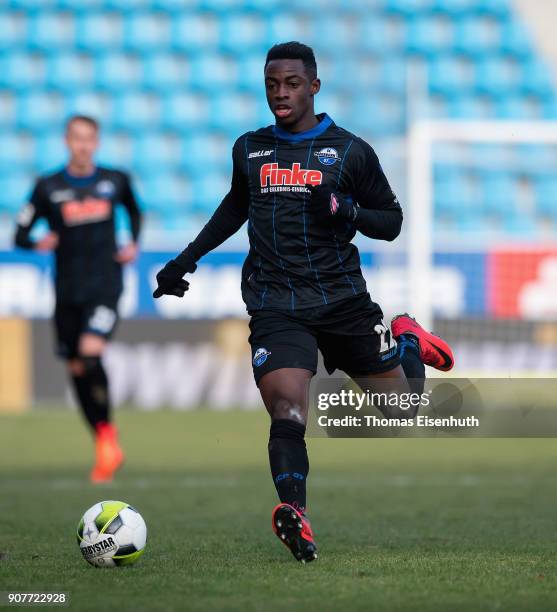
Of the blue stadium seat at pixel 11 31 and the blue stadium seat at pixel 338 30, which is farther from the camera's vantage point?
the blue stadium seat at pixel 11 31

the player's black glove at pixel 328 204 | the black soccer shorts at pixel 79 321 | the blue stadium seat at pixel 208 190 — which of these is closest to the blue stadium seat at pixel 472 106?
the blue stadium seat at pixel 208 190

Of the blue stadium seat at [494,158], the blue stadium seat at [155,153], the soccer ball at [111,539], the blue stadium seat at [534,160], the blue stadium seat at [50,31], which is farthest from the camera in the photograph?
the blue stadium seat at [50,31]

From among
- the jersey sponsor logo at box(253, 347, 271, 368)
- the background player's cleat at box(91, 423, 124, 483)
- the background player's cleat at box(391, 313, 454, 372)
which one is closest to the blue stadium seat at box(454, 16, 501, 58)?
the background player's cleat at box(91, 423, 124, 483)

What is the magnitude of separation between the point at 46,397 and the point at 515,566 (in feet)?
29.3

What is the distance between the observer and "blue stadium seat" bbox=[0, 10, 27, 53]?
16.0 meters

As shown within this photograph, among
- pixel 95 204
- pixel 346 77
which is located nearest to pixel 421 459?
pixel 95 204

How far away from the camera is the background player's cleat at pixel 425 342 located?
5.27 metres

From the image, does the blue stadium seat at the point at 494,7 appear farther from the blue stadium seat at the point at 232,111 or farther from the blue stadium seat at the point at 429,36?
the blue stadium seat at the point at 232,111

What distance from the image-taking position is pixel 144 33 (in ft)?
53.0

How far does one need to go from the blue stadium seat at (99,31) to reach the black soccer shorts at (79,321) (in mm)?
8464

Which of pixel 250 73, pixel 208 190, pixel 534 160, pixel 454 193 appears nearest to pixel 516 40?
pixel 534 160

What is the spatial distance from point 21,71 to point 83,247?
8.27m

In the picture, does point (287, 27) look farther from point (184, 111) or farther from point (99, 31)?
point (99, 31)

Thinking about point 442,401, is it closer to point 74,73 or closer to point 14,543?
point 14,543
